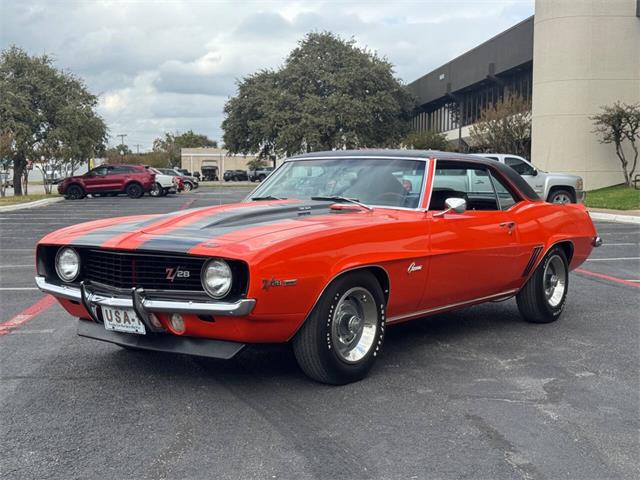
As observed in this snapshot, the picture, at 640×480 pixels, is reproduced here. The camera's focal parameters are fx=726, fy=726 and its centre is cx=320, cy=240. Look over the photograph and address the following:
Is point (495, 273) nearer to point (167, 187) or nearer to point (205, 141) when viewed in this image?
point (167, 187)

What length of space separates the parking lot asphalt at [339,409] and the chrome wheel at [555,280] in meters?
0.33

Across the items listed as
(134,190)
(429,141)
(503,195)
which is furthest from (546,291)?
(429,141)

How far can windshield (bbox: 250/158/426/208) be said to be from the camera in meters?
5.57

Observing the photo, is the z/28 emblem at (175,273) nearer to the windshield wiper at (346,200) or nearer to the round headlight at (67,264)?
the round headlight at (67,264)

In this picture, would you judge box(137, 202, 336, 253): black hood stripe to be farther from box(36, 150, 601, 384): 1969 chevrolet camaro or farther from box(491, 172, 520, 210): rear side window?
box(491, 172, 520, 210): rear side window

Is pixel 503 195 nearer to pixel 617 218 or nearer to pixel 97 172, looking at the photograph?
pixel 617 218

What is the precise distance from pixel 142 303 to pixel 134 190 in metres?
32.7

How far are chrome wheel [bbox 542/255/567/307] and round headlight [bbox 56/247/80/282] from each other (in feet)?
13.6

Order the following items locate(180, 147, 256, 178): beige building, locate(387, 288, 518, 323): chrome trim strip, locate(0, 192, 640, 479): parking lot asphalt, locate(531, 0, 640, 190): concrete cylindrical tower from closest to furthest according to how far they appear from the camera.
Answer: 1. locate(0, 192, 640, 479): parking lot asphalt
2. locate(387, 288, 518, 323): chrome trim strip
3. locate(531, 0, 640, 190): concrete cylindrical tower
4. locate(180, 147, 256, 178): beige building

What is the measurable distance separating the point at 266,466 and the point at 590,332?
3.95m

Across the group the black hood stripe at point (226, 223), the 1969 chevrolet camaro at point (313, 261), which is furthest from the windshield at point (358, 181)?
the black hood stripe at point (226, 223)

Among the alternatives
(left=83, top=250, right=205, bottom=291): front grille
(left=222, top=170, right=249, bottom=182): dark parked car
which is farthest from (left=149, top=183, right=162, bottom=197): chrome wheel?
(left=222, top=170, right=249, bottom=182): dark parked car

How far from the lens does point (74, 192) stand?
1368 inches

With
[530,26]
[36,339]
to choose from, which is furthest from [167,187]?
[36,339]
